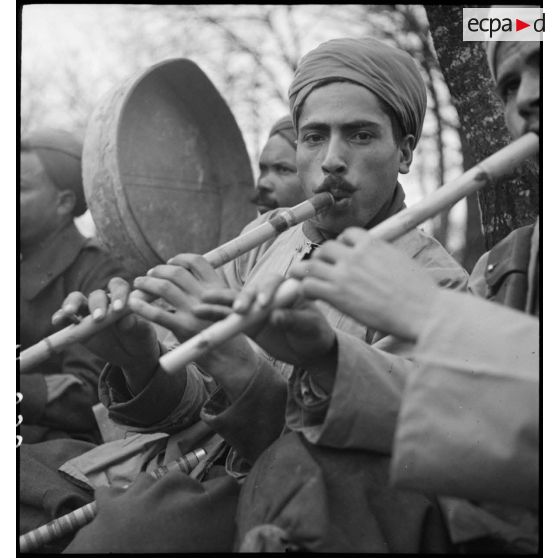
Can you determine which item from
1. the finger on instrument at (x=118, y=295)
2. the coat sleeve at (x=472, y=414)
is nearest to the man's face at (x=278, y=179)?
the finger on instrument at (x=118, y=295)

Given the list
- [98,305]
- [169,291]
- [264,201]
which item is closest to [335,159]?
[169,291]

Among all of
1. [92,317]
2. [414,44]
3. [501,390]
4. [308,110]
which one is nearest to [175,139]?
[308,110]

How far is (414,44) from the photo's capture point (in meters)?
9.16

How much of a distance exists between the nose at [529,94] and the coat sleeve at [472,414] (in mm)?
600

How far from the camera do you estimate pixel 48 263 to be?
4.09 meters

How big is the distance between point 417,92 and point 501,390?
1.43 metres

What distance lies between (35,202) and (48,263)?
1.21 feet

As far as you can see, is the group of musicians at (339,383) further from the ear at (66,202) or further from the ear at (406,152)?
the ear at (66,202)

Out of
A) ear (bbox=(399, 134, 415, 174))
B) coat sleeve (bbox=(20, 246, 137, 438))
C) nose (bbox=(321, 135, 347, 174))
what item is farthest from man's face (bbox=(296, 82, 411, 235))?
coat sleeve (bbox=(20, 246, 137, 438))

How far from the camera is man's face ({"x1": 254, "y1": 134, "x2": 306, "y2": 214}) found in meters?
4.88

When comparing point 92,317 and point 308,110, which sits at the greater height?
point 308,110

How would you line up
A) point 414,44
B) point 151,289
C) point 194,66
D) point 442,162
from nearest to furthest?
point 151,289 → point 194,66 → point 442,162 → point 414,44

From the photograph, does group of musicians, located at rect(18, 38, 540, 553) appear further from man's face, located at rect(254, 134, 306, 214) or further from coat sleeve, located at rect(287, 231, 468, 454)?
man's face, located at rect(254, 134, 306, 214)

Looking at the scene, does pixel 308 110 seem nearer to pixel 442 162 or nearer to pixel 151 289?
pixel 151 289
